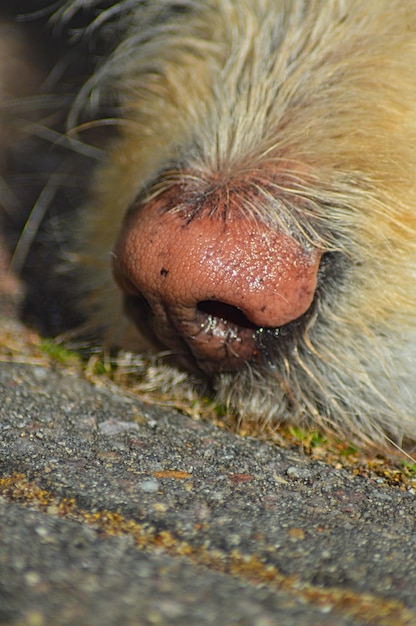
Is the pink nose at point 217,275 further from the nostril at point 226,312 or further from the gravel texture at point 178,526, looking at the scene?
the gravel texture at point 178,526

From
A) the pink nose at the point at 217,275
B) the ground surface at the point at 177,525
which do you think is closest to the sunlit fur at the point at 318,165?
the pink nose at the point at 217,275

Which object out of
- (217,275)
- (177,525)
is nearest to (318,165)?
(217,275)

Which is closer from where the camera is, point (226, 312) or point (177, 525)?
point (177, 525)

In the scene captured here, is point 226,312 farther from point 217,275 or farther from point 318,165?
point 318,165

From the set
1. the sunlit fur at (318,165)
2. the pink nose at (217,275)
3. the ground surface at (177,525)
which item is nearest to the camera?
the ground surface at (177,525)

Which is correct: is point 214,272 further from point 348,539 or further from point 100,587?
point 100,587

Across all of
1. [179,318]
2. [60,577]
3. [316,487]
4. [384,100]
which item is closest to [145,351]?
[179,318]
